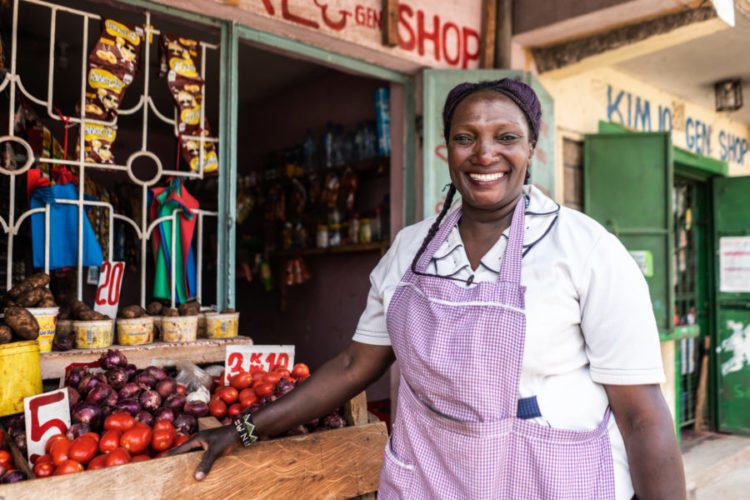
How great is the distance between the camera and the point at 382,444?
2193 mm

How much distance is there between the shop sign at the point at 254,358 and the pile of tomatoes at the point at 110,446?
0.50m

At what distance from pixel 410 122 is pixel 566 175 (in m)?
1.42

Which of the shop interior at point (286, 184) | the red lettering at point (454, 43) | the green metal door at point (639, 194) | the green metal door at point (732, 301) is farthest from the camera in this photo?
the green metal door at point (732, 301)

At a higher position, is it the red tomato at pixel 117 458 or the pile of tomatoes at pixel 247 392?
the pile of tomatoes at pixel 247 392

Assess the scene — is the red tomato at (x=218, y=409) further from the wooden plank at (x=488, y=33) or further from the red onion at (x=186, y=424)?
the wooden plank at (x=488, y=33)

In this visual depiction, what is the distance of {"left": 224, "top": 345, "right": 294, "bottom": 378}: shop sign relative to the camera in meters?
2.51

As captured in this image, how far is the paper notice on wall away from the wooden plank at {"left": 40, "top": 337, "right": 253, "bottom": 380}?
214 inches

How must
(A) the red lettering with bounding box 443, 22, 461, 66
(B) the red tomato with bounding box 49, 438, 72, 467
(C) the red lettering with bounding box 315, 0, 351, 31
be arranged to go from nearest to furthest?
(B) the red tomato with bounding box 49, 438, 72, 467
(C) the red lettering with bounding box 315, 0, 351, 31
(A) the red lettering with bounding box 443, 22, 461, 66

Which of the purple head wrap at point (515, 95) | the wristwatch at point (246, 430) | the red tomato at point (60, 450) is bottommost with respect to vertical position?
the red tomato at point (60, 450)

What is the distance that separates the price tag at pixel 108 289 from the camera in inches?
111

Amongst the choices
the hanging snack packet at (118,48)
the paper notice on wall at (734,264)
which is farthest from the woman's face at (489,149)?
the paper notice on wall at (734,264)

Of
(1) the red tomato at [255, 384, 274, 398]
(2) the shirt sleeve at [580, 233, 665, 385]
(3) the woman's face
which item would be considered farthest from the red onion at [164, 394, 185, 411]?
(2) the shirt sleeve at [580, 233, 665, 385]

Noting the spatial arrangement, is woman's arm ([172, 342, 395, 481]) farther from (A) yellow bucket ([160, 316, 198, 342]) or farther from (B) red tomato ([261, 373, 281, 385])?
(A) yellow bucket ([160, 316, 198, 342])

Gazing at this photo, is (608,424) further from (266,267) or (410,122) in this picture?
(266,267)
